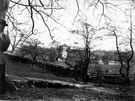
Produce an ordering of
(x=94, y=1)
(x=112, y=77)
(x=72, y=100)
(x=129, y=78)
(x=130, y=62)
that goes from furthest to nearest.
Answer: (x=112, y=77) < (x=130, y=62) < (x=129, y=78) < (x=94, y=1) < (x=72, y=100)

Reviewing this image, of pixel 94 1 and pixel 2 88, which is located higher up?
pixel 94 1

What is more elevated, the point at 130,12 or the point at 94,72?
the point at 130,12

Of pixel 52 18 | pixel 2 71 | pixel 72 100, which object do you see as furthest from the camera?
pixel 52 18

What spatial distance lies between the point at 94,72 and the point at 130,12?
11.7 meters

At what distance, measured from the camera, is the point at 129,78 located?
12.6 m

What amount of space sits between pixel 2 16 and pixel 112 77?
1430 cm

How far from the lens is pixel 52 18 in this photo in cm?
528

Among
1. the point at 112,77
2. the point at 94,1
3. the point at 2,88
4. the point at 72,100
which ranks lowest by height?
Result: the point at 112,77

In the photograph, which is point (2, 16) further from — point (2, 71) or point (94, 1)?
point (94, 1)

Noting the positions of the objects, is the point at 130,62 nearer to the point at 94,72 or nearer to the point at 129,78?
the point at 129,78

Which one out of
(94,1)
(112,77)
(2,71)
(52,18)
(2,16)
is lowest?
(112,77)

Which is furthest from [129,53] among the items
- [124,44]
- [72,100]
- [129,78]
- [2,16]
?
[2,16]

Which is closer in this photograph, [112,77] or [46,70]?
[46,70]

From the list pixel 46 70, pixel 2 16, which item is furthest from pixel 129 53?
pixel 2 16
